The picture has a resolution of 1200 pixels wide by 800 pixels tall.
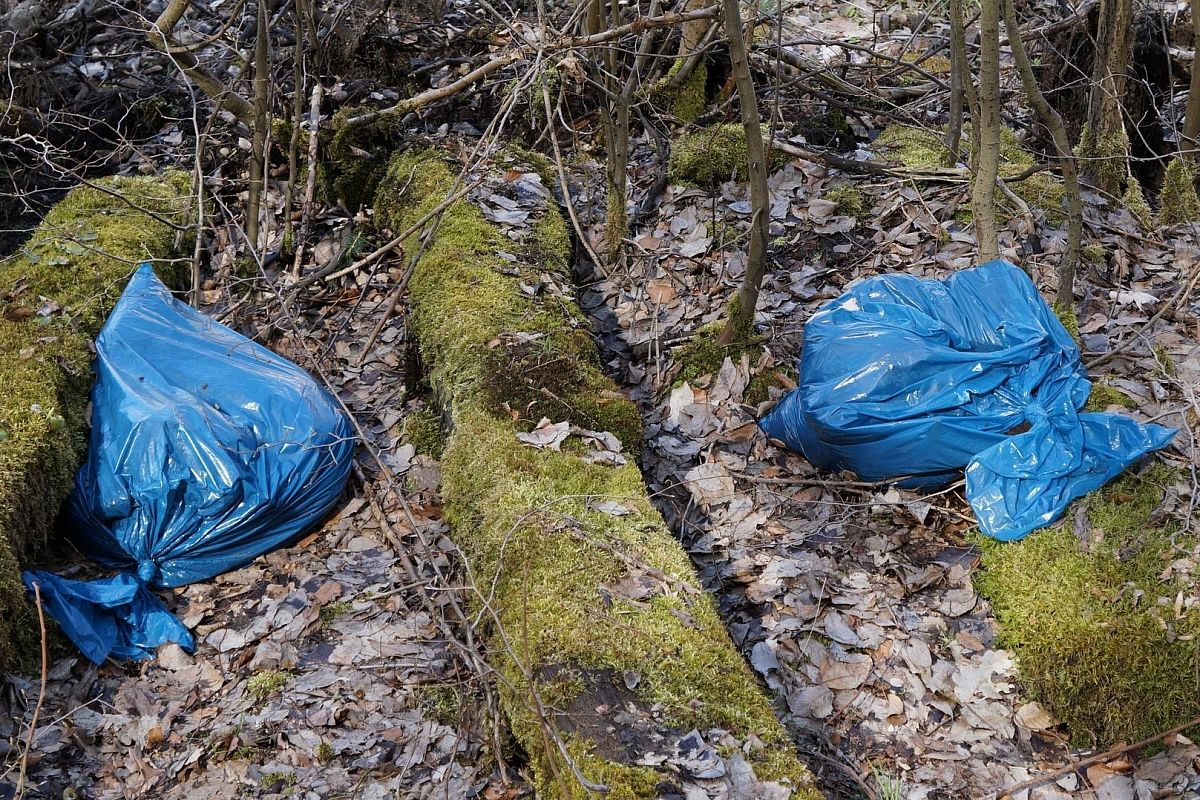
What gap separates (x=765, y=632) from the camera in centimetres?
329

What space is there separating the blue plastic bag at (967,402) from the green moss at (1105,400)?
0.47 feet

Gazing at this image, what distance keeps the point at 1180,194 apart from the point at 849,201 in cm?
159

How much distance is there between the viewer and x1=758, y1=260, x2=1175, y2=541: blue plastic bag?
3.39m

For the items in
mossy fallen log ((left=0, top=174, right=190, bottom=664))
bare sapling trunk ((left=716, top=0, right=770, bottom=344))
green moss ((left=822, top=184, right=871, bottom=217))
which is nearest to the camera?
mossy fallen log ((left=0, top=174, right=190, bottom=664))

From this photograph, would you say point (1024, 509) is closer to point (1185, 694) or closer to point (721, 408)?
point (1185, 694)

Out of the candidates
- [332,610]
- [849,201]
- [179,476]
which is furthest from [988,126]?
[179,476]

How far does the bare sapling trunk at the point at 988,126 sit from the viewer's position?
3520mm

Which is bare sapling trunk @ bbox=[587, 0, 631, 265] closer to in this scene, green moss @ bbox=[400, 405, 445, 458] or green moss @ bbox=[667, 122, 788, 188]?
green moss @ bbox=[667, 122, 788, 188]

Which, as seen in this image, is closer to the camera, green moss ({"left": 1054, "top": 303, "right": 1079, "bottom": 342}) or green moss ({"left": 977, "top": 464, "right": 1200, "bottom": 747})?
green moss ({"left": 977, "top": 464, "right": 1200, "bottom": 747})

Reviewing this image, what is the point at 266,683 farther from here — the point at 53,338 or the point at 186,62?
the point at 186,62

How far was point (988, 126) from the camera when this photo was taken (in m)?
Result: 3.77

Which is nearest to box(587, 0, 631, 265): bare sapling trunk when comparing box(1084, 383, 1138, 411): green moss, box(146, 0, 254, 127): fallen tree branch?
box(146, 0, 254, 127): fallen tree branch

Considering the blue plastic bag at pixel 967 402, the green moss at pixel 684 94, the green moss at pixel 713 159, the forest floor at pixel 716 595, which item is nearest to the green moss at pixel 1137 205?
the forest floor at pixel 716 595

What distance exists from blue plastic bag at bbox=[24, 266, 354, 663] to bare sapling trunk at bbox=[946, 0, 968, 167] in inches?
128
